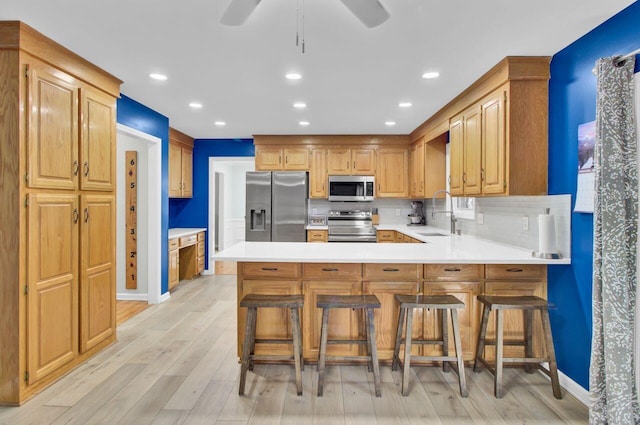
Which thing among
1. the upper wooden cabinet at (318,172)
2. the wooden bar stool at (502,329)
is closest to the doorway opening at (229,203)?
the upper wooden cabinet at (318,172)

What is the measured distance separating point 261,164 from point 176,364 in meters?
3.45

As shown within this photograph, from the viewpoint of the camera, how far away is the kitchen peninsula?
8.79ft

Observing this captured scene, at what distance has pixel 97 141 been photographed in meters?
2.97

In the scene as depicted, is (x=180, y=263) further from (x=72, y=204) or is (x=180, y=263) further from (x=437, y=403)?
(x=437, y=403)

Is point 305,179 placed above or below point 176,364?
above

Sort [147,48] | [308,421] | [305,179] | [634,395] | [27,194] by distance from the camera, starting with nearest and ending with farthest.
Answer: [634,395] < [308,421] < [27,194] < [147,48] < [305,179]

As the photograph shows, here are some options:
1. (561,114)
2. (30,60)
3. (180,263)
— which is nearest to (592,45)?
(561,114)

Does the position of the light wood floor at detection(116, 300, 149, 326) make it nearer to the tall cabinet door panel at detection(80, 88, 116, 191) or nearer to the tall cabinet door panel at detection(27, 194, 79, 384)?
the tall cabinet door panel at detection(27, 194, 79, 384)

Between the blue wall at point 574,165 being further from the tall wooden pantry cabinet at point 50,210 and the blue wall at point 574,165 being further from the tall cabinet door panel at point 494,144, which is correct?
the tall wooden pantry cabinet at point 50,210

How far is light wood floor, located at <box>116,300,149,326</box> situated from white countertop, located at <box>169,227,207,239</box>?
0.97 meters

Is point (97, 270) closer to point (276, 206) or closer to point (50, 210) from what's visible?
point (50, 210)

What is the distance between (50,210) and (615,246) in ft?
11.4

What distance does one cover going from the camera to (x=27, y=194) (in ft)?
7.50

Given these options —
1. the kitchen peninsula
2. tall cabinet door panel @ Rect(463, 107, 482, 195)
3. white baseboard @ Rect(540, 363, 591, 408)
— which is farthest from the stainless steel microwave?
white baseboard @ Rect(540, 363, 591, 408)
